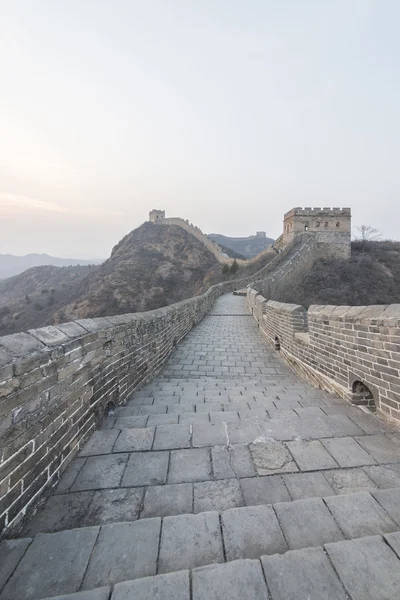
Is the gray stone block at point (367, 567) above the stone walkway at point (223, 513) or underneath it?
above

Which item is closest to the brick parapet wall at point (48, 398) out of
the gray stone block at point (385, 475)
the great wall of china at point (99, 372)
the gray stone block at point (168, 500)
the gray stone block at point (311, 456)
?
the great wall of china at point (99, 372)

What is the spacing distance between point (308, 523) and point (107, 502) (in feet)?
4.00

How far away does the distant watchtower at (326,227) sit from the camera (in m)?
33.1

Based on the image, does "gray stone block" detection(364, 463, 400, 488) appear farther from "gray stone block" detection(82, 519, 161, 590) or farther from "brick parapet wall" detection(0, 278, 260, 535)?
"brick parapet wall" detection(0, 278, 260, 535)

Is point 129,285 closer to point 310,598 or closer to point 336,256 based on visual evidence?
point 336,256

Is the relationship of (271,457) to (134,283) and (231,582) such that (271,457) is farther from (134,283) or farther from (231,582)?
(134,283)

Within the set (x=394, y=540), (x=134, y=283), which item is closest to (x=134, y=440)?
(x=394, y=540)

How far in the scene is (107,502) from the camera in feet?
5.72

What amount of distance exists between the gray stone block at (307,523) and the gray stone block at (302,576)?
0.15 metres

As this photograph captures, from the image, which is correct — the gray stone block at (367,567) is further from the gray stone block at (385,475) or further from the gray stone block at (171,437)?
the gray stone block at (171,437)

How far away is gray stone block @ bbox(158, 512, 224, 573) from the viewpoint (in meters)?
1.30

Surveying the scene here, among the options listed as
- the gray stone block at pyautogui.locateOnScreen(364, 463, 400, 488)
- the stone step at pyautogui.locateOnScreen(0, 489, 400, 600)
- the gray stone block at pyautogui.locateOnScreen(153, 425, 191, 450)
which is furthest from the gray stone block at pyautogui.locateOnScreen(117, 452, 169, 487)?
the gray stone block at pyautogui.locateOnScreen(364, 463, 400, 488)

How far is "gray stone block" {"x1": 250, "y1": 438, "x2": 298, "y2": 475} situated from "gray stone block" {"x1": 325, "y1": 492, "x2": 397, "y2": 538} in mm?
394

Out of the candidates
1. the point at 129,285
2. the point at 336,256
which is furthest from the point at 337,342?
the point at 129,285
